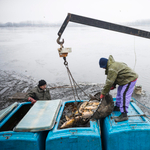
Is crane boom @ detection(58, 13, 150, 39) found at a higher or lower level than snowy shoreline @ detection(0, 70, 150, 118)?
higher

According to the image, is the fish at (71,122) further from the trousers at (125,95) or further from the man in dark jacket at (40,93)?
the man in dark jacket at (40,93)

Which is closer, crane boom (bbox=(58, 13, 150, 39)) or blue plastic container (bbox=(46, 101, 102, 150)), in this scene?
blue plastic container (bbox=(46, 101, 102, 150))

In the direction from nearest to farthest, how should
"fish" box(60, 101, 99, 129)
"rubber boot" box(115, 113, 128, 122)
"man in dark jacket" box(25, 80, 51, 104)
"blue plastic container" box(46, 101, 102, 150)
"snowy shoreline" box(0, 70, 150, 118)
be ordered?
"blue plastic container" box(46, 101, 102, 150) < "rubber boot" box(115, 113, 128, 122) < "fish" box(60, 101, 99, 129) < "man in dark jacket" box(25, 80, 51, 104) < "snowy shoreline" box(0, 70, 150, 118)

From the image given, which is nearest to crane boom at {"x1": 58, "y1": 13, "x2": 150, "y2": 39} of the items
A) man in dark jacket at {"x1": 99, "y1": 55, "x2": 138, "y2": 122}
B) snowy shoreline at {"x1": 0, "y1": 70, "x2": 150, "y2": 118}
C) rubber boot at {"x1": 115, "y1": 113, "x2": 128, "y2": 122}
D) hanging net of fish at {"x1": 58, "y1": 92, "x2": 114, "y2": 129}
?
man in dark jacket at {"x1": 99, "y1": 55, "x2": 138, "y2": 122}

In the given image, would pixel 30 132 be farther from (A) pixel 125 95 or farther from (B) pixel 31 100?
(A) pixel 125 95

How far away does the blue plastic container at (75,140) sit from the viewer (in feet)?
7.07

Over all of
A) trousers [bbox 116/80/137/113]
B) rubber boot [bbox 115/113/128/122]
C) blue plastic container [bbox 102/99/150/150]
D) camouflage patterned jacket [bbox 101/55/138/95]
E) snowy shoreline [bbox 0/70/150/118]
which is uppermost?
camouflage patterned jacket [bbox 101/55/138/95]

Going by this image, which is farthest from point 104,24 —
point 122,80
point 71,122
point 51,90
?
point 51,90

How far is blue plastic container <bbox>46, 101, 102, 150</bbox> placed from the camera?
7.07ft

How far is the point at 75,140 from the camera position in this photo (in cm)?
217

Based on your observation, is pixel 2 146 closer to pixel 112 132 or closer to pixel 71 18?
pixel 112 132

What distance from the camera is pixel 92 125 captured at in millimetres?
2377

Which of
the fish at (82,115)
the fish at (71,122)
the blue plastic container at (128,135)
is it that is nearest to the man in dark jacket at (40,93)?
the fish at (82,115)

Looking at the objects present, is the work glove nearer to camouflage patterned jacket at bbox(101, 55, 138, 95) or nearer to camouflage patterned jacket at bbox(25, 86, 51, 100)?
camouflage patterned jacket at bbox(25, 86, 51, 100)
